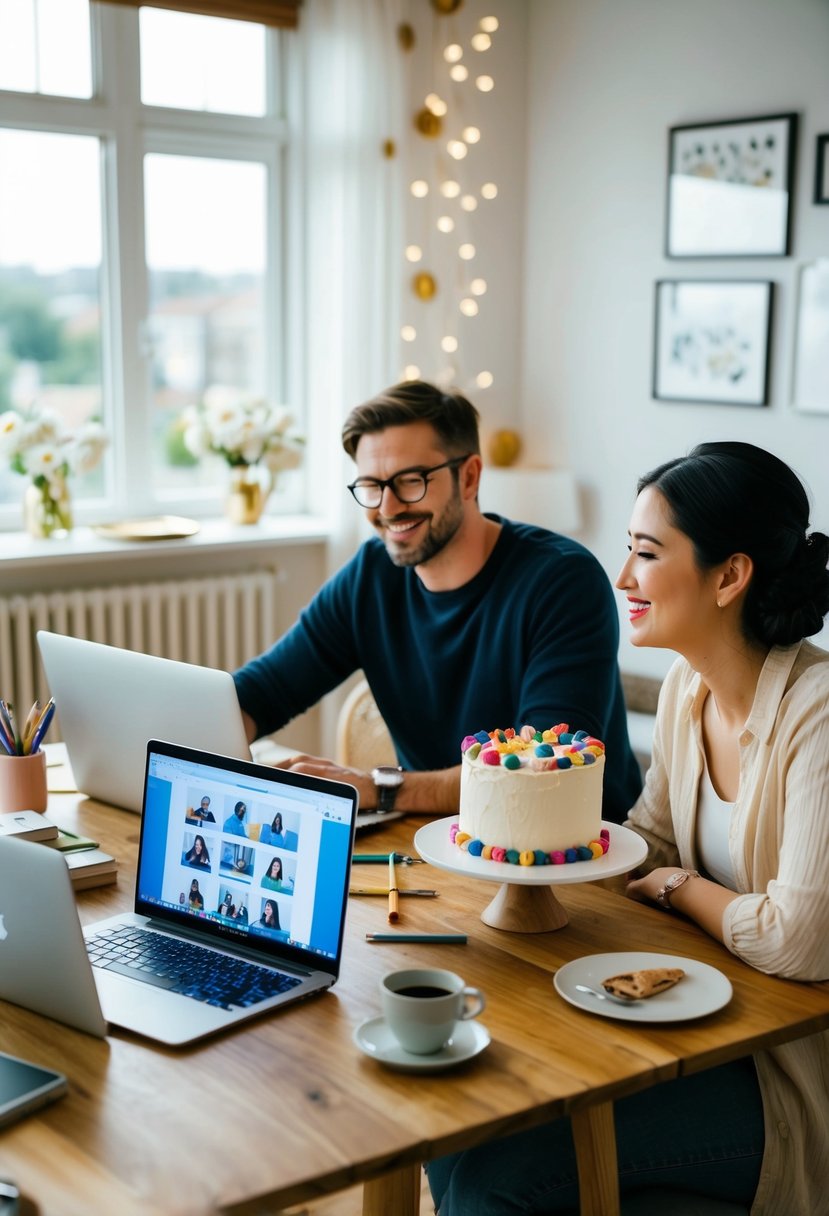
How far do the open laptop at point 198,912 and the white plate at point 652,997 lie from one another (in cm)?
26

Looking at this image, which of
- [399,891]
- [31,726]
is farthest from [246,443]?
[399,891]

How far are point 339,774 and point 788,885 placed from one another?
30.9 inches

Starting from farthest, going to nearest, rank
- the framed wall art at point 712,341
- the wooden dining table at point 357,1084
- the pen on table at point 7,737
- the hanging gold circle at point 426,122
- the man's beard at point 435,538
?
the hanging gold circle at point 426,122 < the framed wall art at point 712,341 < the man's beard at point 435,538 < the pen on table at point 7,737 < the wooden dining table at point 357,1084

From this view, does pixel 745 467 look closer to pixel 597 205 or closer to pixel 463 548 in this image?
pixel 463 548

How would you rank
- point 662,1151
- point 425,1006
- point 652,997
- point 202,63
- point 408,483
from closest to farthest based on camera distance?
point 425,1006 < point 652,997 < point 662,1151 < point 408,483 < point 202,63

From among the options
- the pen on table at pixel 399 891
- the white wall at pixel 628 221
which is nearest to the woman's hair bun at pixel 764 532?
the pen on table at pixel 399 891

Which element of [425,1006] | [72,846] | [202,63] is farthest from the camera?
[202,63]

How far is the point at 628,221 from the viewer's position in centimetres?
425

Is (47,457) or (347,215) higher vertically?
(347,215)

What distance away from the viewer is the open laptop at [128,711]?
1.96 metres

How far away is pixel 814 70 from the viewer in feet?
12.1

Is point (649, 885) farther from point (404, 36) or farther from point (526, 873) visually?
point (404, 36)

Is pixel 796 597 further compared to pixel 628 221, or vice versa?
pixel 628 221

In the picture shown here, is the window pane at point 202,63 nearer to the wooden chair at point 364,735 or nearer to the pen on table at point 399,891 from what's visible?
the wooden chair at point 364,735
